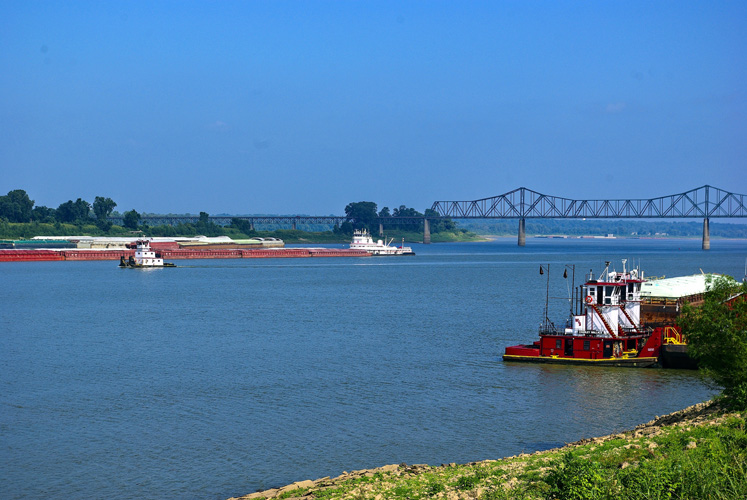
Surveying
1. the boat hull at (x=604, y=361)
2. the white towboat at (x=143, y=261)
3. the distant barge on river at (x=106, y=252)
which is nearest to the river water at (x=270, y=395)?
the boat hull at (x=604, y=361)

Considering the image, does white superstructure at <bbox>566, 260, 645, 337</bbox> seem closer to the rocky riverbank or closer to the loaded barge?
the loaded barge

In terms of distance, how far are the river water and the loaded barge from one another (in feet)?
3.18

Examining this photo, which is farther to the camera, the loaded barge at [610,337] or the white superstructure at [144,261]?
the white superstructure at [144,261]

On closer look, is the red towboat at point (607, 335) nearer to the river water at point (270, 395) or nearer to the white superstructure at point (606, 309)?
the white superstructure at point (606, 309)

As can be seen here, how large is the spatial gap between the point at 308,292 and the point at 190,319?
27.7 m

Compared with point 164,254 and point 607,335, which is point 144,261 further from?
point 607,335

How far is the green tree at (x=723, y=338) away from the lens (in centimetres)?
2677

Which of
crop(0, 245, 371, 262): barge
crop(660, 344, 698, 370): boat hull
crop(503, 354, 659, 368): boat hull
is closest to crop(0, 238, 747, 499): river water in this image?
crop(503, 354, 659, 368): boat hull

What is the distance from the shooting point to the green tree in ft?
87.8

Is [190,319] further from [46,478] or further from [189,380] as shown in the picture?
[46,478]

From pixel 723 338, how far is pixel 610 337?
16.3 m

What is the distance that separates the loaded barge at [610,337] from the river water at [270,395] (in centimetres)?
97

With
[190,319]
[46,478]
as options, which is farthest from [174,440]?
[190,319]

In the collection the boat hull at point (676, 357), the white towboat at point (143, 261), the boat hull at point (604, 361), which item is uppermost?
the white towboat at point (143, 261)
